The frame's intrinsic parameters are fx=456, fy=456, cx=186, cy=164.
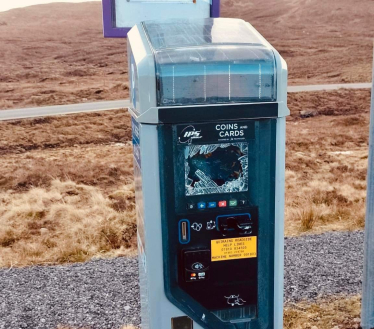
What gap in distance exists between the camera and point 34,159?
565 inches

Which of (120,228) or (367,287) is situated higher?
(367,287)

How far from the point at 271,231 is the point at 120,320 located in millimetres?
2337

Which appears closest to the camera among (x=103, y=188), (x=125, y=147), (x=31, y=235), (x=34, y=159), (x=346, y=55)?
(x=31, y=235)

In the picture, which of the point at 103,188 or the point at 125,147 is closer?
the point at 103,188

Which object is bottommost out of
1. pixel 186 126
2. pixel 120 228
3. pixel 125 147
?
pixel 125 147

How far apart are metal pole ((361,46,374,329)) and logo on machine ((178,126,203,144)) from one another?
183 centimetres

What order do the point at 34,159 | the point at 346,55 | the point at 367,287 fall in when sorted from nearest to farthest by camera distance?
the point at 367,287 → the point at 34,159 → the point at 346,55

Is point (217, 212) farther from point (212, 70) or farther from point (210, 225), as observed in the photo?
point (212, 70)

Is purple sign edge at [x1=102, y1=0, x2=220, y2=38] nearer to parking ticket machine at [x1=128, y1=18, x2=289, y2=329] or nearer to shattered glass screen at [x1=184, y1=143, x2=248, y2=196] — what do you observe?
parking ticket machine at [x1=128, y1=18, x2=289, y2=329]

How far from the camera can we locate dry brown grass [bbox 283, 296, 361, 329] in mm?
4082

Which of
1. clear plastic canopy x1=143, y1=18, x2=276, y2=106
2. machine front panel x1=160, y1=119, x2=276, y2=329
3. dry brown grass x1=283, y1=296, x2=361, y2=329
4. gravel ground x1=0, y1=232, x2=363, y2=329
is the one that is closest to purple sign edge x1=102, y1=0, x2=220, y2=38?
clear plastic canopy x1=143, y1=18, x2=276, y2=106

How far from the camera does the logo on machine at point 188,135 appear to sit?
235 centimetres

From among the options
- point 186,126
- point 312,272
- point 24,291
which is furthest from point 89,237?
point 186,126

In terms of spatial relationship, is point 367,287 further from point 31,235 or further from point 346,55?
point 346,55
